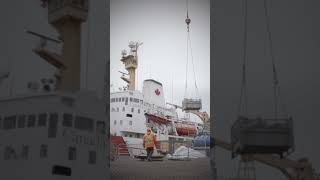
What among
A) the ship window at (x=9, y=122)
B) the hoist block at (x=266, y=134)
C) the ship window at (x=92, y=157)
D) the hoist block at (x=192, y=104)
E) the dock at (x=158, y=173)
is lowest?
the dock at (x=158, y=173)

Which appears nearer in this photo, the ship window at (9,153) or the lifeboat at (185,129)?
the ship window at (9,153)

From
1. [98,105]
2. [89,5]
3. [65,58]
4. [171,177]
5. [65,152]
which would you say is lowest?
[171,177]

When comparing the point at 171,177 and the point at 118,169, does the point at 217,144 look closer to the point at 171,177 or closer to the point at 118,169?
the point at 171,177

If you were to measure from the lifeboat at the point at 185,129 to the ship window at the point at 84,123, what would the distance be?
33417 millimetres

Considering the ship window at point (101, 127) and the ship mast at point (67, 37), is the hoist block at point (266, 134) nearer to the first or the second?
the ship window at point (101, 127)


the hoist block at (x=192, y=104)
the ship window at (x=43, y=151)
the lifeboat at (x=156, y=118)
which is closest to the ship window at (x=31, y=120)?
the ship window at (x=43, y=151)

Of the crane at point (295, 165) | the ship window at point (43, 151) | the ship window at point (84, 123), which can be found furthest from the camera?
the ship window at point (84, 123)

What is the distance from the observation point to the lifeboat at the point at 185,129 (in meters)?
47.1

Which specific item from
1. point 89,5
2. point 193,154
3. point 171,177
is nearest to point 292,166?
point 171,177

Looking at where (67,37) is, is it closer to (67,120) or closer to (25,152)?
(67,120)

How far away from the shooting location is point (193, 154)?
24.7 m

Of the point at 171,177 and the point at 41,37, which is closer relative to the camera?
the point at 171,177

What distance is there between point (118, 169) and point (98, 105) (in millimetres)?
3538

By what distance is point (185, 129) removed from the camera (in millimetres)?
48156
